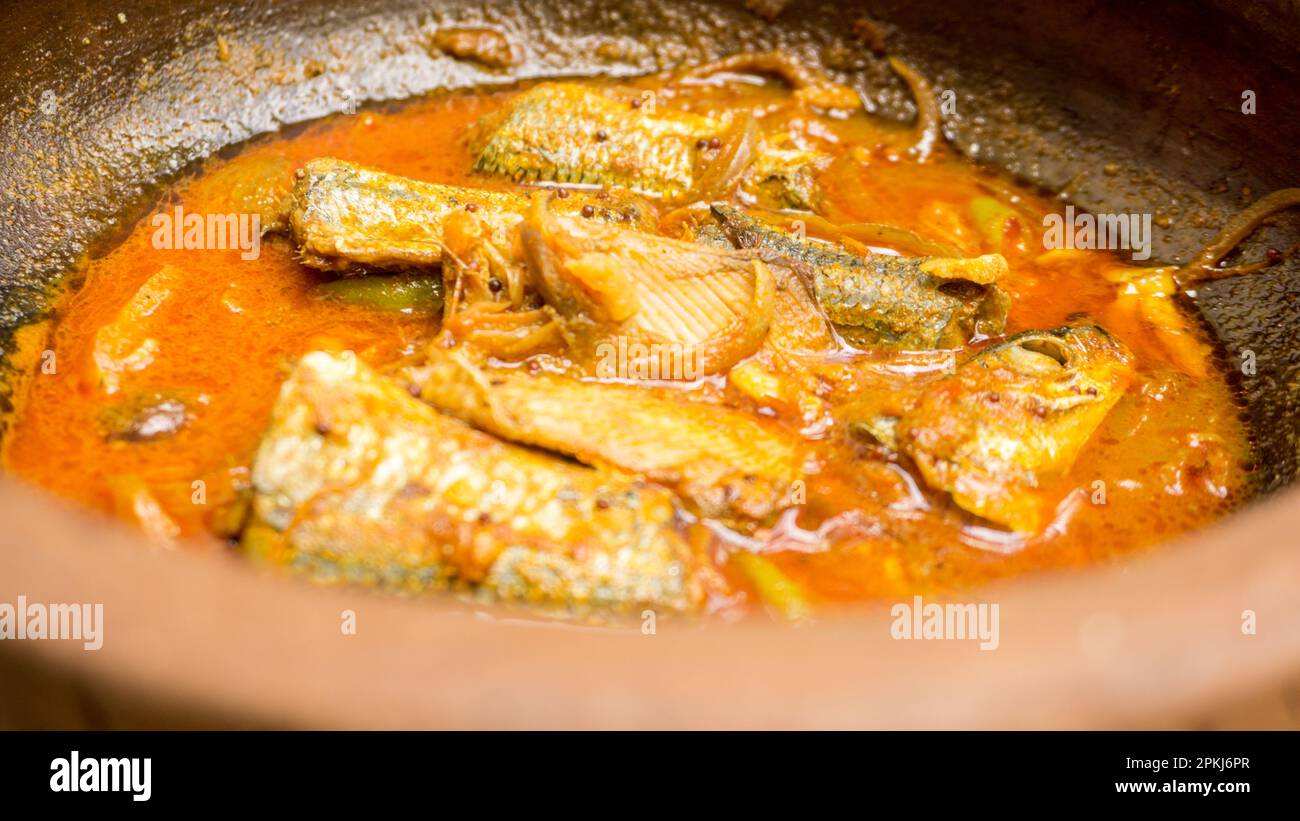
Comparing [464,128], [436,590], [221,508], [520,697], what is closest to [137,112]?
[464,128]

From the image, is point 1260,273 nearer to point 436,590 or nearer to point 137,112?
point 436,590

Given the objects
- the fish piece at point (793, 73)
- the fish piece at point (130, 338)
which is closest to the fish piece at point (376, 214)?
the fish piece at point (130, 338)

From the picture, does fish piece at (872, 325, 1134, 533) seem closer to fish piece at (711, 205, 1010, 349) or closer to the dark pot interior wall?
fish piece at (711, 205, 1010, 349)

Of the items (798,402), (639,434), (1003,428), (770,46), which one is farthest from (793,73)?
(639,434)

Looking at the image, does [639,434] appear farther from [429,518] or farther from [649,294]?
[429,518]

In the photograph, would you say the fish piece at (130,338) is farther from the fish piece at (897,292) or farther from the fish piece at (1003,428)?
the fish piece at (1003,428)

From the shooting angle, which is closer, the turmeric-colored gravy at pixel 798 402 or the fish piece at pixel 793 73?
the turmeric-colored gravy at pixel 798 402
